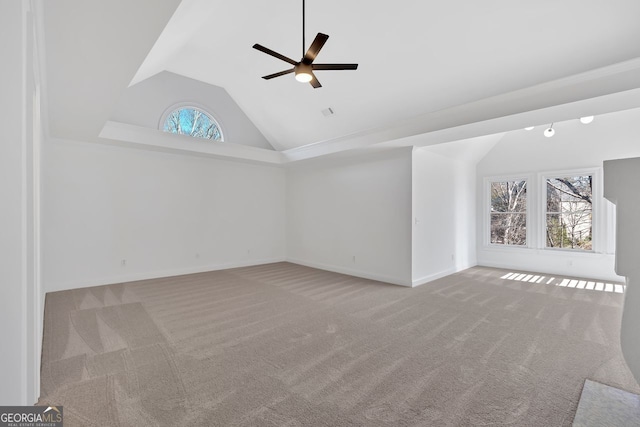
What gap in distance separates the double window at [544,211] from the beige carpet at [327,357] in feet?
6.39

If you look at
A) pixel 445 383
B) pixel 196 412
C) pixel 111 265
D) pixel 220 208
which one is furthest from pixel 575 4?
pixel 111 265

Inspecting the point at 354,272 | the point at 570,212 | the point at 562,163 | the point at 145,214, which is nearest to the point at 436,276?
the point at 354,272

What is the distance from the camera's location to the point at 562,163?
5.99 meters

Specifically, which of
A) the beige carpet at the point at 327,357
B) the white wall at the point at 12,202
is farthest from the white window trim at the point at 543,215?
the white wall at the point at 12,202

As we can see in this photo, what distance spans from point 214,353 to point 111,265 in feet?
12.3

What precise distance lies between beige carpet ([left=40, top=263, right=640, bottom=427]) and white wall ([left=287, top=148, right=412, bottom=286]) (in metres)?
1.08

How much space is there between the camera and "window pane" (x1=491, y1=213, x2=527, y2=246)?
662cm

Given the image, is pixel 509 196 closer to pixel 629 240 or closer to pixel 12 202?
pixel 629 240

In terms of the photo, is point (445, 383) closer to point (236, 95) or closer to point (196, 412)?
point (196, 412)

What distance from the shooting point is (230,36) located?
4.39 metres

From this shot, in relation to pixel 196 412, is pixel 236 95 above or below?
above

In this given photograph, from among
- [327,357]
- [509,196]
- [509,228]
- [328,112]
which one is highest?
[328,112]

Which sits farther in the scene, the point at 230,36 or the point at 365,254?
the point at 365,254

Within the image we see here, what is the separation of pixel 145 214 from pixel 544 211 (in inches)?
329
